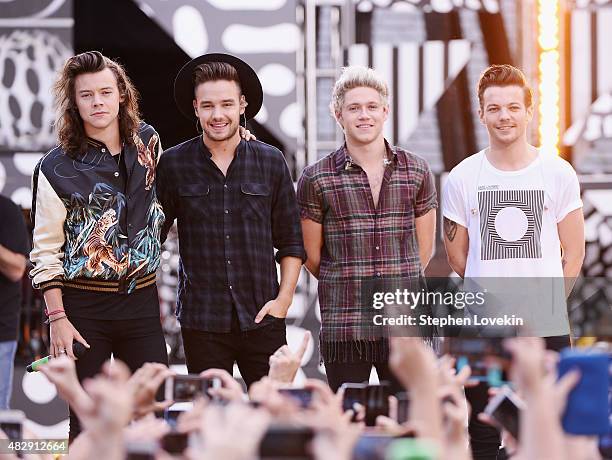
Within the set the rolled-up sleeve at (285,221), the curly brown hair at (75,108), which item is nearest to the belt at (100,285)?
the curly brown hair at (75,108)

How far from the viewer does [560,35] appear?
193 inches

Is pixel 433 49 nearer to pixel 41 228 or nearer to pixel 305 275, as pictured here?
pixel 305 275

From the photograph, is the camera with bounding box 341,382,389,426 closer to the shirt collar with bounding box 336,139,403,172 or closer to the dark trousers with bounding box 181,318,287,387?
the dark trousers with bounding box 181,318,287,387

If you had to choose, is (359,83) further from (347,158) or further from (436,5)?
(436,5)

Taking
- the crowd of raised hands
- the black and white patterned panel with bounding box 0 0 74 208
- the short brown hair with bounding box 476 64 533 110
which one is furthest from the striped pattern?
the crowd of raised hands

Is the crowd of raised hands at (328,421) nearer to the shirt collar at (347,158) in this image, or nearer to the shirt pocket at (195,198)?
the shirt pocket at (195,198)

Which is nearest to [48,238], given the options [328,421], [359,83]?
[359,83]

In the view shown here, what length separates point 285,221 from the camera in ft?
11.7

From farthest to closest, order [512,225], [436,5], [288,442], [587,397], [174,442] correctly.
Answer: [436,5] < [512,225] < [174,442] < [587,397] < [288,442]

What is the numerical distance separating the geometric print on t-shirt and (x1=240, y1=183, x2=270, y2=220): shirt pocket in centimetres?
76

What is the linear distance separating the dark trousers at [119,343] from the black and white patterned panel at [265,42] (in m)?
1.82

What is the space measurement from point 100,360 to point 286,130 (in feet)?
6.44

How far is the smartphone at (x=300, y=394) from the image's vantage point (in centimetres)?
235

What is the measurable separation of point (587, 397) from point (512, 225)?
1.71 meters
